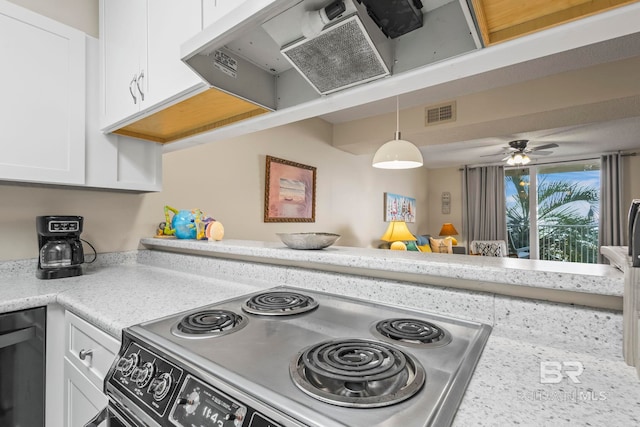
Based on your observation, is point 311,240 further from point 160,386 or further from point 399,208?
point 399,208

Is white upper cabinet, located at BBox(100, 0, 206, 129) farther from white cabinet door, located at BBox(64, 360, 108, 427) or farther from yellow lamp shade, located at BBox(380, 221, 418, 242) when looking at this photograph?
yellow lamp shade, located at BBox(380, 221, 418, 242)

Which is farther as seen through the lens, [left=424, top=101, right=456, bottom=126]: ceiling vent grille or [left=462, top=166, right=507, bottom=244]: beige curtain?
[left=462, top=166, right=507, bottom=244]: beige curtain

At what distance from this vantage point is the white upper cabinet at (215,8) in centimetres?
100

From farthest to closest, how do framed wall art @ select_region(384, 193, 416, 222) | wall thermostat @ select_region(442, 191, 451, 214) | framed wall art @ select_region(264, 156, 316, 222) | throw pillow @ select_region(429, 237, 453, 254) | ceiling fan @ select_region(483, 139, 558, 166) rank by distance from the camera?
wall thermostat @ select_region(442, 191, 451, 214) → throw pillow @ select_region(429, 237, 453, 254) → framed wall art @ select_region(384, 193, 416, 222) → ceiling fan @ select_region(483, 139, 558, 166) → framed wall art @ select_region(264, 156, 316, 222)

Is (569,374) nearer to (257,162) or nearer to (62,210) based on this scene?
(62,210)

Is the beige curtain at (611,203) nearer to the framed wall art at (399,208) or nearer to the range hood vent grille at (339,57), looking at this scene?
the framed wall art at (399,208)

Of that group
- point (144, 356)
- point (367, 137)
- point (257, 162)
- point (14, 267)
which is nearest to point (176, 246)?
point (14, 267)

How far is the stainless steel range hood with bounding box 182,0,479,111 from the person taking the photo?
852 millimetres

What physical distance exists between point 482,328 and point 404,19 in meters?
0.90

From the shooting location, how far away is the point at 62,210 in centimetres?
179

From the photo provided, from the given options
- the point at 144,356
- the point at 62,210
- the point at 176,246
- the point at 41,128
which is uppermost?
the point at 41,128

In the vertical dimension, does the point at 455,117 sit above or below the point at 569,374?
above

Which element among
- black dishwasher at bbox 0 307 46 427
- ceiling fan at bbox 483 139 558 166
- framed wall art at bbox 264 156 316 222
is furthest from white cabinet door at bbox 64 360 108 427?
ceiling fan at bbox 483 139 558 166

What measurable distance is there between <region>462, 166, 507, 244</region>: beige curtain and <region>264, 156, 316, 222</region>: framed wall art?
4.22 meters
